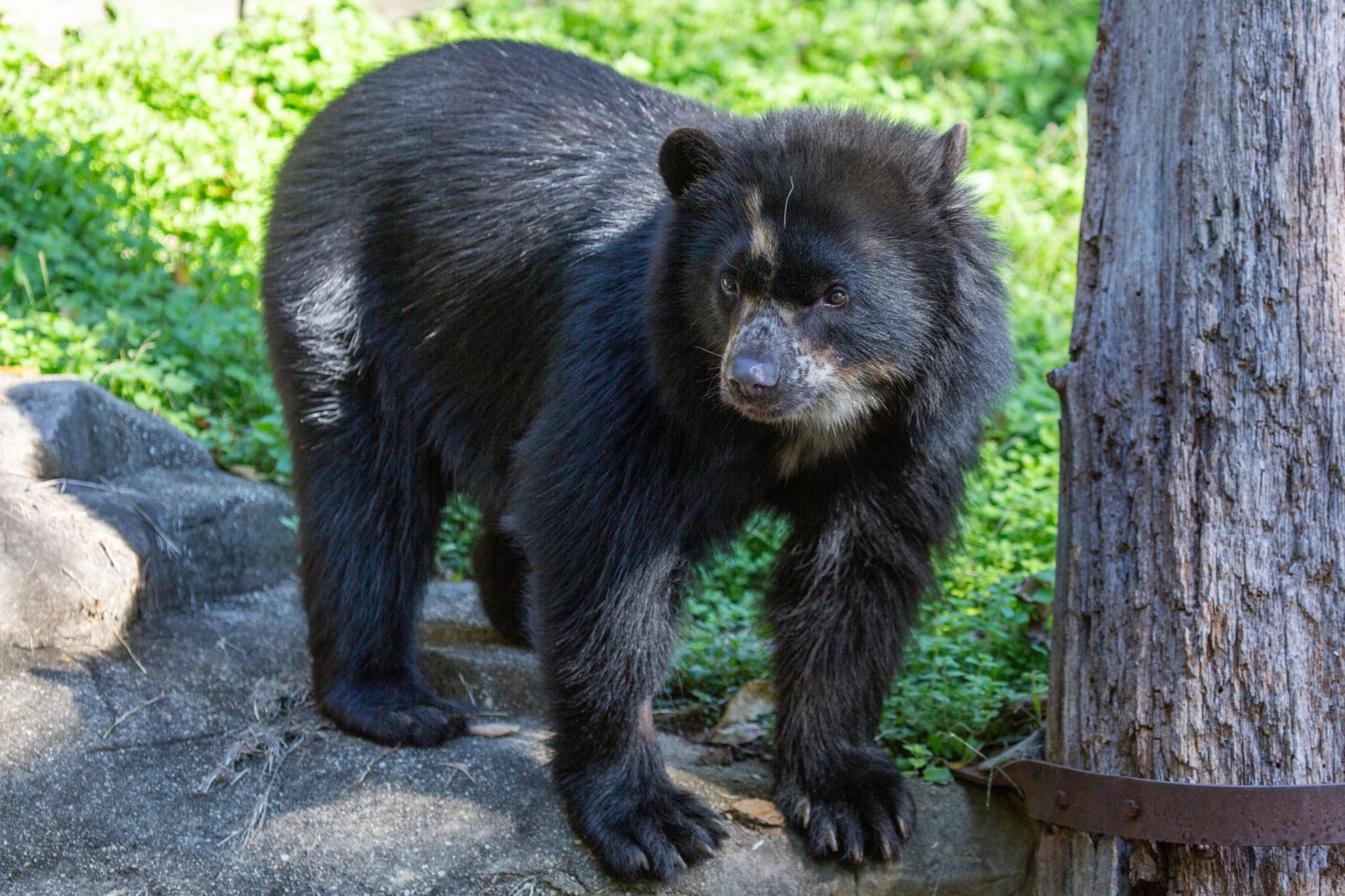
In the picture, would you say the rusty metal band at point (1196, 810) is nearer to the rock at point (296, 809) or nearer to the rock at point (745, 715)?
the rock at point (296, 809)

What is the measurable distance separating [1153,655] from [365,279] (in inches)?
104

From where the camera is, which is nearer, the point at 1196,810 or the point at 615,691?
the point at 1196,810

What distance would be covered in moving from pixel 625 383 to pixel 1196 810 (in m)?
1.72

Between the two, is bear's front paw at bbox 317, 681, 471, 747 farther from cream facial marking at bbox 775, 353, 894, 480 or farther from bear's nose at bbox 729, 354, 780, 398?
bear's nose at bbox 729, 354, 780, 398

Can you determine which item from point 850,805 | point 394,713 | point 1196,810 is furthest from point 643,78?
point 1196,810

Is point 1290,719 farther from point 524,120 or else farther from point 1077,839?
point 524,120

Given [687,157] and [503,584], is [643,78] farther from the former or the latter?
[687,157]

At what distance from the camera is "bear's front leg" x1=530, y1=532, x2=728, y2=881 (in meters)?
3.44

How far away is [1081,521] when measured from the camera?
3.38 meters

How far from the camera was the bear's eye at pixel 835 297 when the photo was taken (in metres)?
3.16

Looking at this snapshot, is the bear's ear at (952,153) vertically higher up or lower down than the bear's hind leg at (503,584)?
higher up

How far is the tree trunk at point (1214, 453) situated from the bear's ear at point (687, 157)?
1.08 m

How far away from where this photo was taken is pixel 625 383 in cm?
346

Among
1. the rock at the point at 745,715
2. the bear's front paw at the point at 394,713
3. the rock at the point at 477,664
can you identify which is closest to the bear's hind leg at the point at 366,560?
the bear's front paw at the point at 394,713
